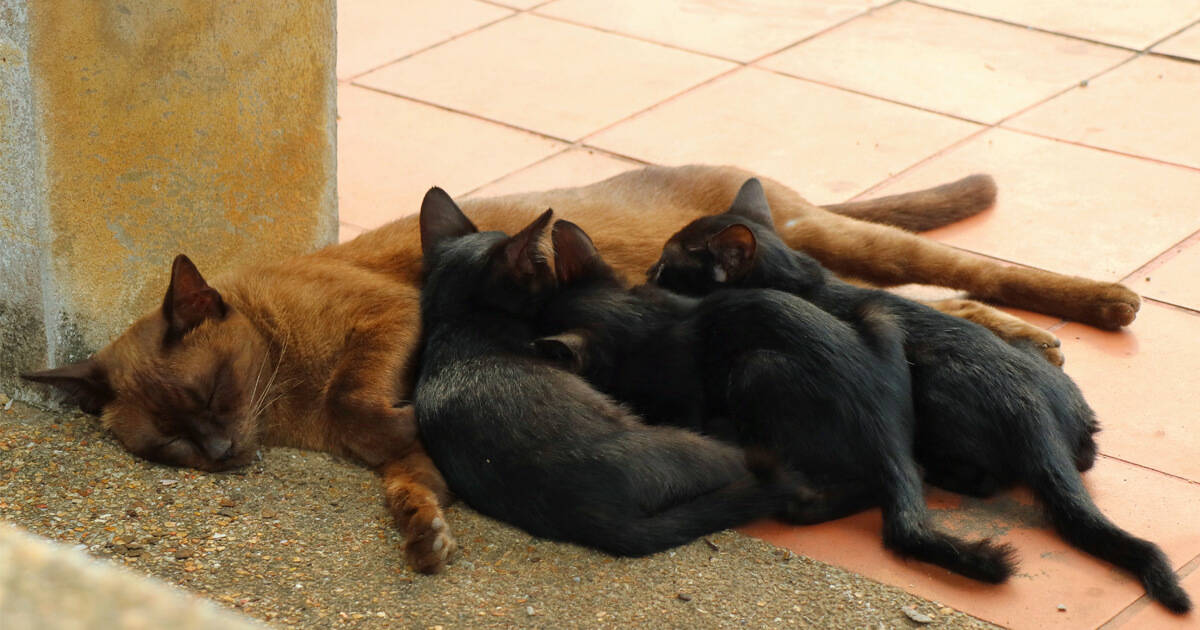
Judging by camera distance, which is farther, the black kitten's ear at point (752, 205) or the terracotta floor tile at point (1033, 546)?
the black kitten's ear at point (752, 205)

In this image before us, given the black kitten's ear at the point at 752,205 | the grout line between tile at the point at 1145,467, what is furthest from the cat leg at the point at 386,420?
the grout line between tile at the point at 1145,467

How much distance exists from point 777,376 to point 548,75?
350 cm

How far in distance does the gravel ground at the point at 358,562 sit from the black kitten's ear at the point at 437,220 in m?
0.78

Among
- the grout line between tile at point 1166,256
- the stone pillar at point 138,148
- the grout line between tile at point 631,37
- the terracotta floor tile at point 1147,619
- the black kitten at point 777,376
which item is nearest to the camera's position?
the terracotta floor tile at point 1147,619

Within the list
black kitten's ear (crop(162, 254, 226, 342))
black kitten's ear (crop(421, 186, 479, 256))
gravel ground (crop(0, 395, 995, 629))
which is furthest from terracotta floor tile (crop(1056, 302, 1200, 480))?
black kitten's ear (crop(162, 254, 226, 342))

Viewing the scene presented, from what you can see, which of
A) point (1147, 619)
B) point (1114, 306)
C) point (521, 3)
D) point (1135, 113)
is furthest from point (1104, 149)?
point (521, 3)

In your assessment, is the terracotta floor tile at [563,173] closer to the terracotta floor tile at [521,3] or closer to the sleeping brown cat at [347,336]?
the sleeping brown cat at [347,336]

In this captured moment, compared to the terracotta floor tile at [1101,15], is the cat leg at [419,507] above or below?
below

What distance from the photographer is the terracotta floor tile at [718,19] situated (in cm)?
686

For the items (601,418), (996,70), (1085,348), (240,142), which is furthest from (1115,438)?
(996,70)

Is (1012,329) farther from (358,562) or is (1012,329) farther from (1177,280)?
(358,562)

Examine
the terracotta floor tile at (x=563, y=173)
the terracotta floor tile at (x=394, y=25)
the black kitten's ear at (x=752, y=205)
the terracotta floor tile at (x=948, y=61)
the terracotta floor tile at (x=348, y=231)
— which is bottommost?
the terracotta floor tile at (x=348, y=231)

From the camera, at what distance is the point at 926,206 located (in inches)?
194

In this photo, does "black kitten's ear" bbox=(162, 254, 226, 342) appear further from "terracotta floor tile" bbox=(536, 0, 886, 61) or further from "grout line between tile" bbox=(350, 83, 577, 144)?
"terracotta floor tile" bbox=(536, 0, 886, 61)
